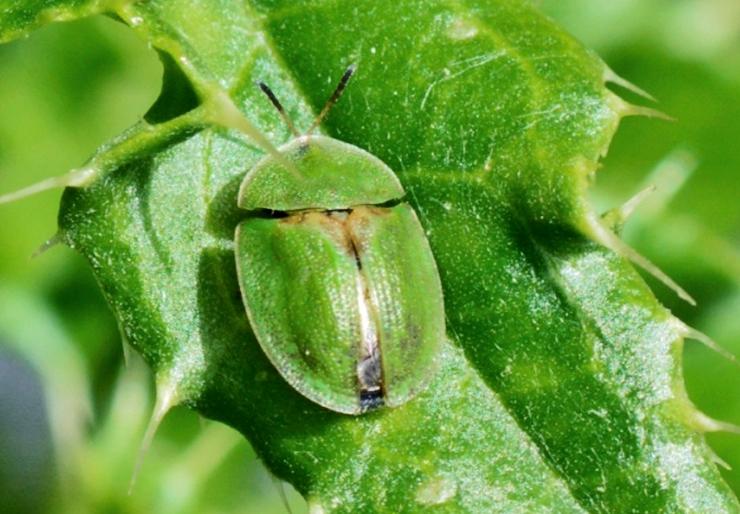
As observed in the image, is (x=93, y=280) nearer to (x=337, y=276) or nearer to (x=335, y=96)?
(x=337, y=276)

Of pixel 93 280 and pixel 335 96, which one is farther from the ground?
pixel 335 96

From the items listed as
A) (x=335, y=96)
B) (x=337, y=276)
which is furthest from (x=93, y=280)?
(x=335, y=96)

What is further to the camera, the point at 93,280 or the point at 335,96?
the point at 93,280

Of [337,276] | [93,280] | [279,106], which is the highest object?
[279,106]

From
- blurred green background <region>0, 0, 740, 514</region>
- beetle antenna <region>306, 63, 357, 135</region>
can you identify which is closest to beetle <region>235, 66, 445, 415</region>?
beetle antenna <region>306, 63, 357, 135</region>

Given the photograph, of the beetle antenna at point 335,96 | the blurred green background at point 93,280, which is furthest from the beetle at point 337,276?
the blurred green background at point 93,280

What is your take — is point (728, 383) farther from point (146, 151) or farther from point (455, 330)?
point (146, 151)

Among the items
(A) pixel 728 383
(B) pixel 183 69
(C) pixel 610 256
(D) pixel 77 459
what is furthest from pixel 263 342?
(A) pixel 728 383
